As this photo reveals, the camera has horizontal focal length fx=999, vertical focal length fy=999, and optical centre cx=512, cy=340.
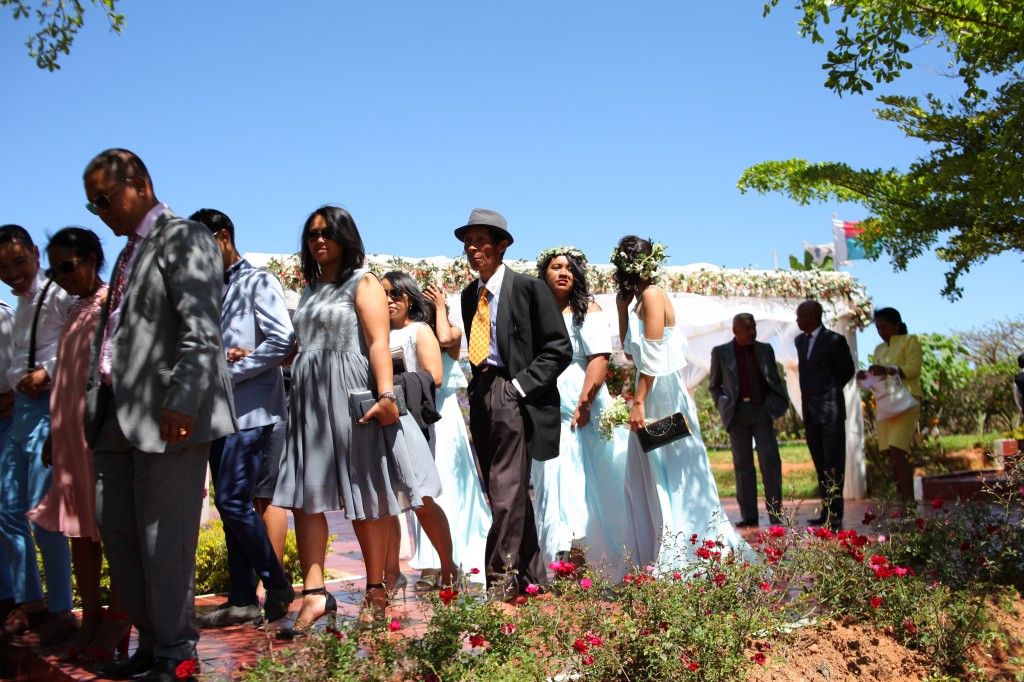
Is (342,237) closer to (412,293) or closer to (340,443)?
(340,443)

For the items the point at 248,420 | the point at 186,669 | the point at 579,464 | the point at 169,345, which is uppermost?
the point at 169,345

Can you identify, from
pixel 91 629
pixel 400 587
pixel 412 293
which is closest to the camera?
pixel 400 587

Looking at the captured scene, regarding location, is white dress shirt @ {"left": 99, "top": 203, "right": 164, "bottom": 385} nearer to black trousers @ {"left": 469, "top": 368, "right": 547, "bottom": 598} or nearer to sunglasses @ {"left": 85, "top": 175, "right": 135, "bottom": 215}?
sunglasses @ {"left": 85, "top": 175, "right": 135, "bottom": 215}

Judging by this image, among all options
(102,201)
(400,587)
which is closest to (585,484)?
(400,587)

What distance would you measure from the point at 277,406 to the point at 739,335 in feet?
19.6

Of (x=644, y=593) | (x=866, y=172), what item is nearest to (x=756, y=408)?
(x=866, y=172)

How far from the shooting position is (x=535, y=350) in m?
5.69

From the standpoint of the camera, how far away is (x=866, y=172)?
19.1 feet

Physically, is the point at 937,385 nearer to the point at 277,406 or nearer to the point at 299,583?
the point at 299,583

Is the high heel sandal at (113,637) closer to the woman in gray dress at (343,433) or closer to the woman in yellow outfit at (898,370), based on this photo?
the woman in gray dress at (343,433)

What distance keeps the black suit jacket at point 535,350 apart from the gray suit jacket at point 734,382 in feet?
15.7

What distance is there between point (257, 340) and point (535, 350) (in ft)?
5.06

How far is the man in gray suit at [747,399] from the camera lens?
10016mm

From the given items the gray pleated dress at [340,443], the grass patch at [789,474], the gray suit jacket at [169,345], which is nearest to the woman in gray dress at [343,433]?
the gray pleated dress at [340,443]
